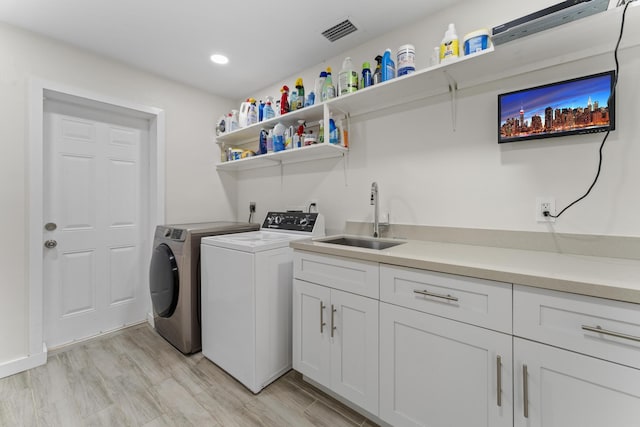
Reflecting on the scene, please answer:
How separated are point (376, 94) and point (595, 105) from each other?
1.11 metres

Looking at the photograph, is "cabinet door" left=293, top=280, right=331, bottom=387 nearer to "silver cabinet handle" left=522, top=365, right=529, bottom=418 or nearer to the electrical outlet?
"silver cabinet handle" left=522, top=365, right=529, bottom=418

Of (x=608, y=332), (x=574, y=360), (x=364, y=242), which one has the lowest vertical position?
(x=574, y=360)

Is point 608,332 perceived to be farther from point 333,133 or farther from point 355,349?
point 333,133

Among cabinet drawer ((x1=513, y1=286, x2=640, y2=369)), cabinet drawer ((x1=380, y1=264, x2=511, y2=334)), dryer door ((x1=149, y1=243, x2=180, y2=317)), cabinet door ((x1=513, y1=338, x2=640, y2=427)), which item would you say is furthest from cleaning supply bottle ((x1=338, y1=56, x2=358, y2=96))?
dryer door ((x1=149, y1=243, x2=180, y2=317))

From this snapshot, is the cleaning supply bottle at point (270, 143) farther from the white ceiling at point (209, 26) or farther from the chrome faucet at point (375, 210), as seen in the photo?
the chrome faucet at point (375, 210)

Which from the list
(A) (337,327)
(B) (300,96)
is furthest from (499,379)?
(B) (300,96)

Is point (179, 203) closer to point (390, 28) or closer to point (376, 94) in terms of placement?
point (376, 94)

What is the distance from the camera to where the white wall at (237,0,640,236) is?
1251 mm

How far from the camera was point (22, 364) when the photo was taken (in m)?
1.88

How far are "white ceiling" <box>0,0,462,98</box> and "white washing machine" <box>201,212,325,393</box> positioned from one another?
151cm

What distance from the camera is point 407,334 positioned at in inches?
49.5

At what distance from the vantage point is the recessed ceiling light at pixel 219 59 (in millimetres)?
2279

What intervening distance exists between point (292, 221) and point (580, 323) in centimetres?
177

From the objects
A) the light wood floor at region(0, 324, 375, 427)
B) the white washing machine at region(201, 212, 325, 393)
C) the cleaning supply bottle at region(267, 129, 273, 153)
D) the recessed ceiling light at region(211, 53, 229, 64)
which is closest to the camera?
the light wood floor at region(0, 324, 375, 427)
